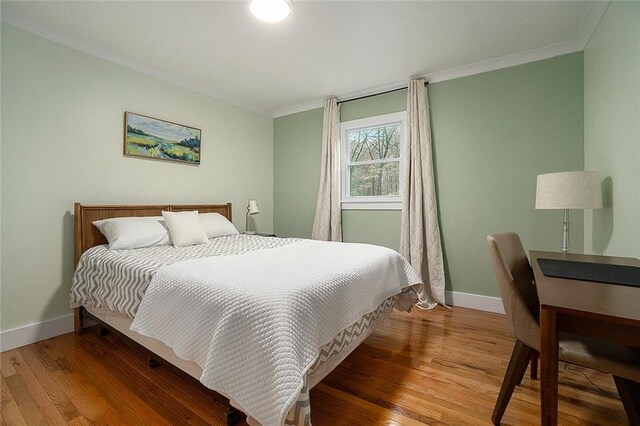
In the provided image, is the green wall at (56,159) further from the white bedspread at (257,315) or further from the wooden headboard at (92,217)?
the white bedspread at (257,315)

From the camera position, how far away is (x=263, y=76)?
10.2ft

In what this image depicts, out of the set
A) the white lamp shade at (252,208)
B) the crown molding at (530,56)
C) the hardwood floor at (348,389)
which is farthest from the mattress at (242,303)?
the crown molding at (530,56)

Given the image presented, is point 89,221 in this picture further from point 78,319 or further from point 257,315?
point 257,315

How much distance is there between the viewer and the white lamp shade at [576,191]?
1753mm

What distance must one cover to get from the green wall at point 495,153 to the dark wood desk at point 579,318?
5.99ft

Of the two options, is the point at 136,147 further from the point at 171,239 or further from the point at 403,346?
the point at 403,346

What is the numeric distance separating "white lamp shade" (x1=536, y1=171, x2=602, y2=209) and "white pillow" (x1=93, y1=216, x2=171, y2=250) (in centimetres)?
304

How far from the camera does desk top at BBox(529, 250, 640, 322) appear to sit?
2.76ft

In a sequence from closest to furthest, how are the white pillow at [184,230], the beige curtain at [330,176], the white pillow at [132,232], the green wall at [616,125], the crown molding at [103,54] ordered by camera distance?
the green wall at [616,125] < the crown molding at [103,54] < the white pillow at [132,232] < the white pillow at [184,230] < the beige curtain at [330,176]

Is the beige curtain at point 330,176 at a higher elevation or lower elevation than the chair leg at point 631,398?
higher

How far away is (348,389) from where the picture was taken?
162cm

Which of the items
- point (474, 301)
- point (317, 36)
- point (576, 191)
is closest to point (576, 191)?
point (576, 191)

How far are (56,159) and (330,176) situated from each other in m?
2.69

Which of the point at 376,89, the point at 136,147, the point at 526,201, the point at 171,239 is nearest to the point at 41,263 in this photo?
the point at 171,239
